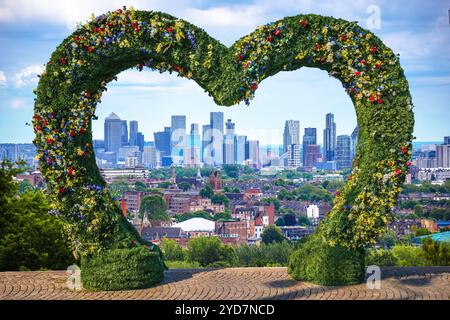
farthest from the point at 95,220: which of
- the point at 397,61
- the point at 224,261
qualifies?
the point at 224,261

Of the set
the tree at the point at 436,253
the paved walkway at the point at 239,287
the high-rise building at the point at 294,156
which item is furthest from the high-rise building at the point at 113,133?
the paved walkway at the point at 239,287

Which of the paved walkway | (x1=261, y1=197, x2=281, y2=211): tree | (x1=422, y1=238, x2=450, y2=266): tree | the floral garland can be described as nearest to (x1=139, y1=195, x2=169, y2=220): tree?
(x1=261, y1=197, x2=281, y2=211): tree

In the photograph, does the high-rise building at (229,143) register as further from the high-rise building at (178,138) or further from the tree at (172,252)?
the tree at (172,252)

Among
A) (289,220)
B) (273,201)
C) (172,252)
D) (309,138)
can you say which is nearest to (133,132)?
(273,201)

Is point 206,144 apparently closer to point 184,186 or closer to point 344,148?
point 184,186

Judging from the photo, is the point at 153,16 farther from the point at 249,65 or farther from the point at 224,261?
the point at 224,261
